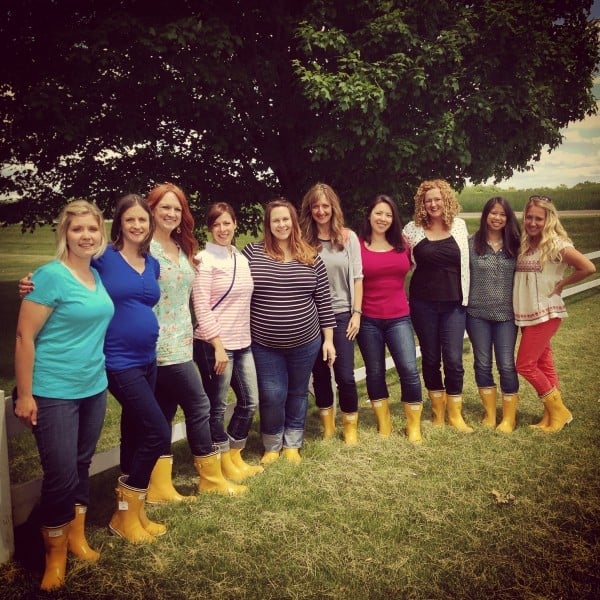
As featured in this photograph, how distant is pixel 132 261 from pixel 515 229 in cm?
358

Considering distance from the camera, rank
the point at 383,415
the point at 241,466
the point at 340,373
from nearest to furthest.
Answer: the point at 241,466, the point at 340,373, the point at 383,415

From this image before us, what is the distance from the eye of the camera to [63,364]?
2.68m

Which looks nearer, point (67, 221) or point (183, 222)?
point (67, 221)

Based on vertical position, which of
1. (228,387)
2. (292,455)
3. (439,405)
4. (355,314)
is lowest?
(292,455)

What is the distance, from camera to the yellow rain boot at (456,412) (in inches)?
197

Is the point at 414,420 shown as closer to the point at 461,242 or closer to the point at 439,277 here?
the point at 439,277

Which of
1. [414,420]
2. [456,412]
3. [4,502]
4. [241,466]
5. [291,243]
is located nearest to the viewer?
[4,502]

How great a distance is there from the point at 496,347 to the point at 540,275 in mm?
795

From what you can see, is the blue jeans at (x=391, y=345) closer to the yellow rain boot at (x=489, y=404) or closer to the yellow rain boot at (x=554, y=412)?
the yellow rain boot at (x=489, y=404)

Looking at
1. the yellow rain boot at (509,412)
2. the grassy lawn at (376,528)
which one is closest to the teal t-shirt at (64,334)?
the grassy lawn at (376,528)

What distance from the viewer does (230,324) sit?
12.5ft

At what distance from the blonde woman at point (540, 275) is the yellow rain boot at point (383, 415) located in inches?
53.7

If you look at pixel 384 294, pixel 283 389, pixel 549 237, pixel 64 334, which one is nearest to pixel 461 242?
pixel 549 237

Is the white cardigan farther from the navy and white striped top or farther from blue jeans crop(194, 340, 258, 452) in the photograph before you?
blue jeans crop(194, 340, 258, 452)
